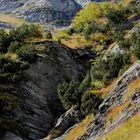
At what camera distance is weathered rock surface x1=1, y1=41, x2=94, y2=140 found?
53844 mm

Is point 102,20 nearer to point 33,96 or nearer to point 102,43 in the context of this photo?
point 102,43

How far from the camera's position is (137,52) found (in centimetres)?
5150

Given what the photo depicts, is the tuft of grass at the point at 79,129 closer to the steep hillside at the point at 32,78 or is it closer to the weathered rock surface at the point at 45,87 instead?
the weathered rock surface at the point at 45,87

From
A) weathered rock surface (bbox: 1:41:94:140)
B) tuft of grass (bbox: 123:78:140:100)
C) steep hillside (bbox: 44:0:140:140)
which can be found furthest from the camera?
weathered rock surface (bbox: 1:41:94:140)

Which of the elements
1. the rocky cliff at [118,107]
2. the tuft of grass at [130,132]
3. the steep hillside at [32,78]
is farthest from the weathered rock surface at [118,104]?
the steep hillside at [32,78]

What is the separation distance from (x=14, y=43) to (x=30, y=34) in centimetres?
962

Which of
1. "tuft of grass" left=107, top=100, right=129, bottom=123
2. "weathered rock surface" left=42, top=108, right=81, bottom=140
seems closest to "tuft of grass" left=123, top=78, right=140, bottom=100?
"tuft of grass" left=107, top=100, right=129, bottom=123

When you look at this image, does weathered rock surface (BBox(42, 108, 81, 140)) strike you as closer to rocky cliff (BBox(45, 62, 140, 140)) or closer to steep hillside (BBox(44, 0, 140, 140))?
steep hillside (BBox(44, 0, 140, 140))

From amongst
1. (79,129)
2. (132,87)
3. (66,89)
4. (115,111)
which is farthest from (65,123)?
(132,87)

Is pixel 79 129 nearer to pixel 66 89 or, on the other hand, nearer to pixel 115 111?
pixel 115 111

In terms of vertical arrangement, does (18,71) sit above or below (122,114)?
above

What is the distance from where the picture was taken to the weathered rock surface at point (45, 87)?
177 feet

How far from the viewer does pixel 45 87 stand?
202ft

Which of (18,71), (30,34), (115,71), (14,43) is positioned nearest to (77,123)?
(115,71)
